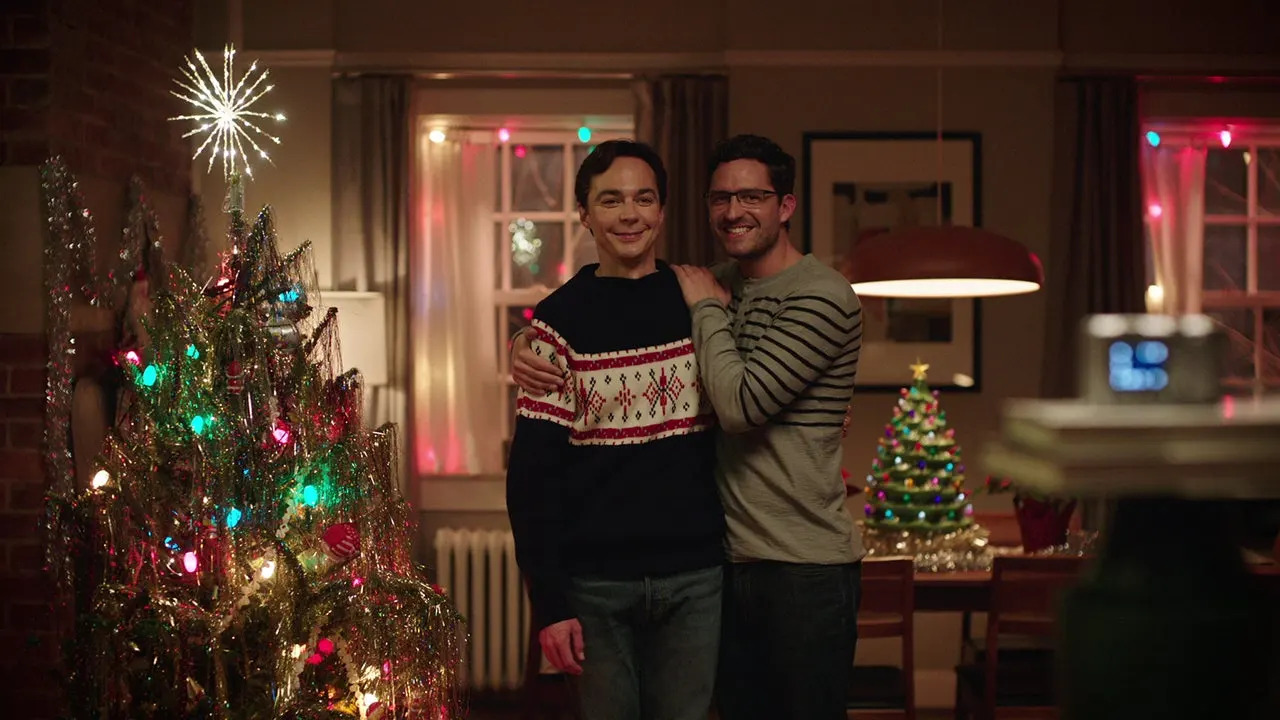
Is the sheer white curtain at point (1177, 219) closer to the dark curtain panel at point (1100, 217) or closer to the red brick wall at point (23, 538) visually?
the dark curtain panel at point (1100, 217)

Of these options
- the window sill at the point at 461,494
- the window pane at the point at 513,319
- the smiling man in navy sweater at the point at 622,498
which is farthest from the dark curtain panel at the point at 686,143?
the smiling man in navy sweater at the point at 622,498

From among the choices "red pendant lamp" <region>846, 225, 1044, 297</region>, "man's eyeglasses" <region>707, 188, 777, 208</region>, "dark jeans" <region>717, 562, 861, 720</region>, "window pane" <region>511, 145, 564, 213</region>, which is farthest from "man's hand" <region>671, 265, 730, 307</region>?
"window pane" <region>511, 145, 564, 213</region>

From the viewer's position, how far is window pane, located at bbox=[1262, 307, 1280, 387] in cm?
517

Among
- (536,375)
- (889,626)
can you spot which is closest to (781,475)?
(536,375)

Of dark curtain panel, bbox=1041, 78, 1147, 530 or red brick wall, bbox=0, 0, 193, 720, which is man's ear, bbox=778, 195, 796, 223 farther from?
dark curtain panel, bbox=1041, 78, 1147, 530

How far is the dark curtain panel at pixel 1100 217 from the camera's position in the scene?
193 inches

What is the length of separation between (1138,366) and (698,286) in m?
1.42

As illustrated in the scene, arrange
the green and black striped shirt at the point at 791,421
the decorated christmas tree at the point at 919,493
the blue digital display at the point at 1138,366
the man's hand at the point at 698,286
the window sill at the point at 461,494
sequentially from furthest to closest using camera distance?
the window sill at the point at 461,494
the decorated christmas tree at the point at 919,493
the man's hand at the point at 698,286
the green and black striped shirt at the point at 791,421
the blue digital display at the point at 1138,366

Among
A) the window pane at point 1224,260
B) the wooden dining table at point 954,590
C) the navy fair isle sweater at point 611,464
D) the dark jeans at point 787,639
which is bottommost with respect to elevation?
the wooden dining table at point 954,590

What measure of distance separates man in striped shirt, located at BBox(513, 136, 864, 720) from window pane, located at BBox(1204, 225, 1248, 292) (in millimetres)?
3952

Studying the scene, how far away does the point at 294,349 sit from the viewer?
299 centimetres

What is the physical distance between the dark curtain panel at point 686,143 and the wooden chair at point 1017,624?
6.53 ft

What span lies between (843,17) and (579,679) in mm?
3800

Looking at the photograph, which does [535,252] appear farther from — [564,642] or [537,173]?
[564,642]
